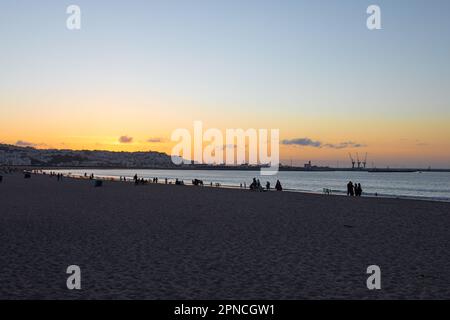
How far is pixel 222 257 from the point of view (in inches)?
515

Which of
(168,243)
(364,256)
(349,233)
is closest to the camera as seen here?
(364,256)

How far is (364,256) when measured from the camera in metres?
13.3

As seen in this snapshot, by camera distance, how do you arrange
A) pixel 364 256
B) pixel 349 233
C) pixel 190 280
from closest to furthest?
pixel 190 280, pixel 364 256, pixel 349 233

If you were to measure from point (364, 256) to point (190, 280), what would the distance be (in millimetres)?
5466

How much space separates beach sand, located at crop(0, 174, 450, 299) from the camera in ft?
31.1

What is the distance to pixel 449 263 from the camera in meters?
12.2

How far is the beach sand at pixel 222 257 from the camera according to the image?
9484 millimetres
